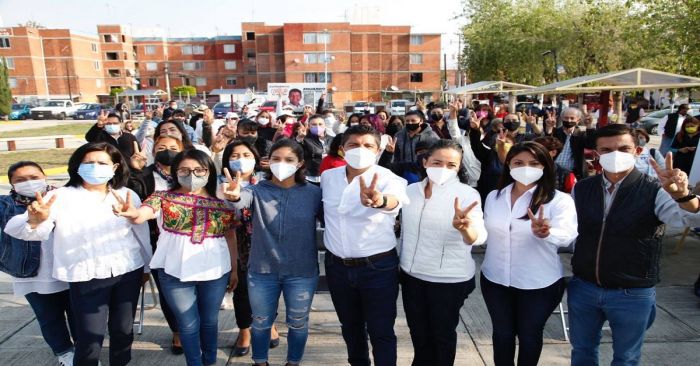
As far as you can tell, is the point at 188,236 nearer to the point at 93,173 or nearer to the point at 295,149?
the point at 93,173

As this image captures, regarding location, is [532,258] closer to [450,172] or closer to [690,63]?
[450,172]

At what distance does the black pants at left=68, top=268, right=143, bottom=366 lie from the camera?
2.76 metres

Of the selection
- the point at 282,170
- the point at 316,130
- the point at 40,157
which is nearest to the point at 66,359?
the point at 282,170

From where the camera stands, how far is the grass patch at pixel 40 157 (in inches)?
503

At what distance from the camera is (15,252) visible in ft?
9.42

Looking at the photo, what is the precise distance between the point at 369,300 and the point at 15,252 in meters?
2.20

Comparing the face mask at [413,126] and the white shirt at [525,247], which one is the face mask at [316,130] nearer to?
the face mask at [413,126]

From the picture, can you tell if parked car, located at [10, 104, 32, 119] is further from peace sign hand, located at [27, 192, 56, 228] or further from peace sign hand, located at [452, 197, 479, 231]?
peace sign hand, located at [452, 197, 479, 231]

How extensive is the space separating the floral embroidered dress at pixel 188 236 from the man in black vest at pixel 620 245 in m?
2.13

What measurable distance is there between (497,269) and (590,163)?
3989 mm

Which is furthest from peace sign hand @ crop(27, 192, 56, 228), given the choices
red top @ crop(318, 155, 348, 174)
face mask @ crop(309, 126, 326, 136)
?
face mask @ crop(309, 126, 326, 136)

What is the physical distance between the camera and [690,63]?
43.3 feet

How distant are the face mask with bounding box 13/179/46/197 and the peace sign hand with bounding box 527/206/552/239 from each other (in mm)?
2940

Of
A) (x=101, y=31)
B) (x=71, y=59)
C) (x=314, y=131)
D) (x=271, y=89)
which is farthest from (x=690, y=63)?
(x=101, y=31)
